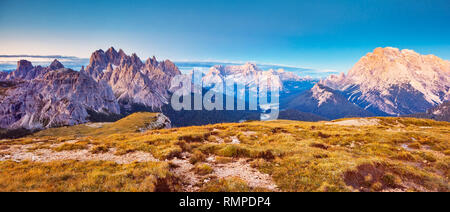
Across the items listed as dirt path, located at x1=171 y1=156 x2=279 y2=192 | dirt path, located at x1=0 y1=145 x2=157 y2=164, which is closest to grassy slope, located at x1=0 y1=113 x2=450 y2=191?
dirt path, located at x1=171 y1=156 x2=279 y2=192

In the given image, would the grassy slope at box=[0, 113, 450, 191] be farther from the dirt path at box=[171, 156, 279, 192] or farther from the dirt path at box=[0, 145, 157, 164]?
the dirt path at box=[0, 145, 157, 164]

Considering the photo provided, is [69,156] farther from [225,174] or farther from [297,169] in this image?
[297,169]

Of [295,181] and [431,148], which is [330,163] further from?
[431,148]

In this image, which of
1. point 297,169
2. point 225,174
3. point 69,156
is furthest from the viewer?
point 69,156

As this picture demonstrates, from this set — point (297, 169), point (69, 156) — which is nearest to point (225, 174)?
point (297, 169)

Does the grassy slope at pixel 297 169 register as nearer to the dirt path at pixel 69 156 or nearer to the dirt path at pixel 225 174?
the dirt path at pixel 225 174

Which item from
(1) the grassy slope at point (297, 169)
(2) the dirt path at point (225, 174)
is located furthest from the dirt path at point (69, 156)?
(2) the dirt path at point (225, 174)

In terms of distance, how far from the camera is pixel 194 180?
15664 millimetres

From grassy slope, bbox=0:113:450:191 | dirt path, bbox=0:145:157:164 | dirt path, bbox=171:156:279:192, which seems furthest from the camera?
dirt path, bbox=0:145:157:164

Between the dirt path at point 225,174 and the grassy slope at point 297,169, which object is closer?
the grassy slope at point 297,169
